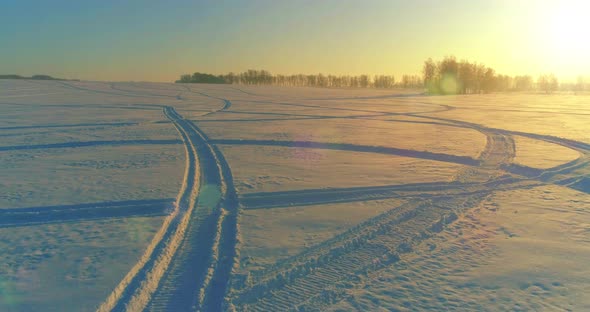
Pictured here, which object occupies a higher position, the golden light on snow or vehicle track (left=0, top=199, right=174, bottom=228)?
the golden light on snow

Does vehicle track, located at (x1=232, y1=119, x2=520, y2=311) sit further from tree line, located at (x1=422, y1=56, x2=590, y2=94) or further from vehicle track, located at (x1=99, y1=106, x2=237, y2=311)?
tree line, located at (x1=422, y1=56, x2=590, y2=94)

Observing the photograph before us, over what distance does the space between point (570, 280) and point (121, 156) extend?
9.68 metres

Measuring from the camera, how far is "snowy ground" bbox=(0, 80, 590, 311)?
349 cm

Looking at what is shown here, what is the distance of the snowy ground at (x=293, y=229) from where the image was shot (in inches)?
137

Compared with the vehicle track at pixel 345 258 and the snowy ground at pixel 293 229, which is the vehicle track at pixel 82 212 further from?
the vehicle track at pixel 345 258

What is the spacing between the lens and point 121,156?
9852 millimetres

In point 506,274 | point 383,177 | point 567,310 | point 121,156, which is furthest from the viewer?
point 121,156

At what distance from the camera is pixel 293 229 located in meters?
5.07

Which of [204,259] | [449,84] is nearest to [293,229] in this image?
[204,259]

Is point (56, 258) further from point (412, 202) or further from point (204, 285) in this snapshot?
point (412, 202)

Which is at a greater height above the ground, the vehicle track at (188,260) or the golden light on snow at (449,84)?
the golden light on snow at (449,84)

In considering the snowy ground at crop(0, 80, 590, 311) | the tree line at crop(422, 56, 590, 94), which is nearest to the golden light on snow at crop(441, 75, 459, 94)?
the tree line at crop(422, 56, 590, 94)

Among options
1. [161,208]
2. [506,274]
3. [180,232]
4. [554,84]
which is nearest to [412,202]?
[506,274]

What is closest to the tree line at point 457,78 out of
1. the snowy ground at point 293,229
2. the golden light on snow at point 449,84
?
the golden light on snow at point 449,84
